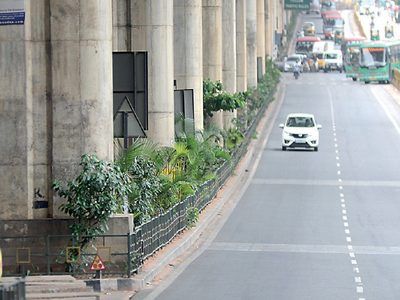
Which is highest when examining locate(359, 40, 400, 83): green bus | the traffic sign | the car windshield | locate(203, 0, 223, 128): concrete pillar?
locate(359, 40, 400, 83): green bus

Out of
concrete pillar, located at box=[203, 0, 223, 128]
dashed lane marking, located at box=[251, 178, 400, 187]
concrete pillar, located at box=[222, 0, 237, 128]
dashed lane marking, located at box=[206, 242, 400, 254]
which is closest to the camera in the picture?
dashed lane marking, located at box=[206, 242, 400, 254]

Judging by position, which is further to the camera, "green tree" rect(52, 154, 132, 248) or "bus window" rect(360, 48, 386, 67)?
"bus window" rect(360, 48, 386, 67)

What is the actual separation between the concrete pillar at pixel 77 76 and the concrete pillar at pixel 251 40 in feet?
134

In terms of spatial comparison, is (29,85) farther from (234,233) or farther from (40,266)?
(234,233)

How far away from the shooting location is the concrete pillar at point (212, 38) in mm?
33188

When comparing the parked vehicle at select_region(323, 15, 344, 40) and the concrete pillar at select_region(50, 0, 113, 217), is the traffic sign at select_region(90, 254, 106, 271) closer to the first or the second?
the concrete pillar at select_region(50, 0, 113, 217)

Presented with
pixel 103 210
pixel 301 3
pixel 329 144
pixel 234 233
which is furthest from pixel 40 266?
pixel 301 3

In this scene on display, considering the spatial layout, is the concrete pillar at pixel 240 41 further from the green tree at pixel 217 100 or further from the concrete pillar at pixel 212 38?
the green tree at pixel 217 100

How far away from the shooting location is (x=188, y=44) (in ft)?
91.2

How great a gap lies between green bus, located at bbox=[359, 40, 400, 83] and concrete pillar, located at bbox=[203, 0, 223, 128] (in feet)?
128

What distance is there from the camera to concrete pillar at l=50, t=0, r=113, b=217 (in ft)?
46.9

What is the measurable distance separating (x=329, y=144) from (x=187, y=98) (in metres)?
16.3

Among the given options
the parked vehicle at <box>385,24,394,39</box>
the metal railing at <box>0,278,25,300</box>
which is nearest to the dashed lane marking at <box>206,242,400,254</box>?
the metal railing at <box>0,278,25,300</box>

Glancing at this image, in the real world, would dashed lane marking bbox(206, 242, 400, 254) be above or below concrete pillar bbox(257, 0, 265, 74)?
below
